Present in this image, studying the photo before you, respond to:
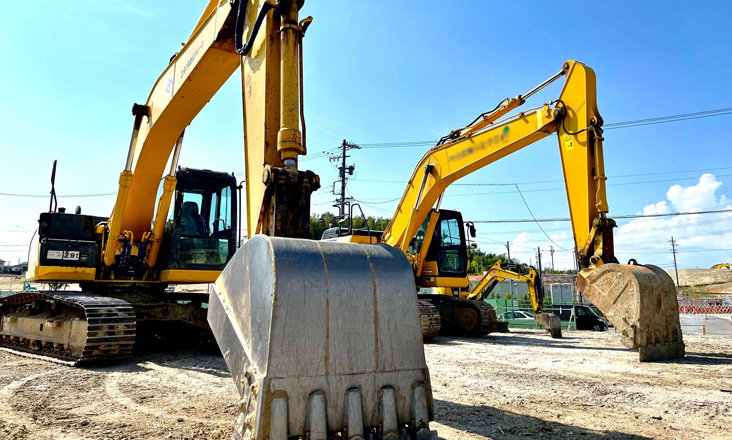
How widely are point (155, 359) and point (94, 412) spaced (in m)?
3.09

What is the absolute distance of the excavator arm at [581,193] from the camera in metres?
7.03

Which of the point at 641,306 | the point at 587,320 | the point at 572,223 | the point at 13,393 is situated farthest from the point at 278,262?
the point at 587,320

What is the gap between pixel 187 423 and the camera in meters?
3.73

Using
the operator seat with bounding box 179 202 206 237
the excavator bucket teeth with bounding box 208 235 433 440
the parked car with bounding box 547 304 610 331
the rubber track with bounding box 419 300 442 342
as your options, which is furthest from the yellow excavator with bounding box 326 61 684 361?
the parked car with bounding box 547 304 610 331

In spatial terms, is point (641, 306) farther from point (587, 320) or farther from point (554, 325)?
point (587, 320)

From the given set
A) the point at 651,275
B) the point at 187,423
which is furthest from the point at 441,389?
the point at 651,275

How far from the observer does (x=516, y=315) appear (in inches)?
756

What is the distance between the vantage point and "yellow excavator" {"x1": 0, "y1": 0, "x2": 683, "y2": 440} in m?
2.54

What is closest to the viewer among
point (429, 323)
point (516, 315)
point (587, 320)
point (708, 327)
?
point (429, 323)

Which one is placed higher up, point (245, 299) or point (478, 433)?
point (245, 299)

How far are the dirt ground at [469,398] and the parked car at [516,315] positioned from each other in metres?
11.3

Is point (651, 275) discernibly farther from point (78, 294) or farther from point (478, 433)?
point (78, 294)

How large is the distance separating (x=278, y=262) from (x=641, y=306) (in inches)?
240

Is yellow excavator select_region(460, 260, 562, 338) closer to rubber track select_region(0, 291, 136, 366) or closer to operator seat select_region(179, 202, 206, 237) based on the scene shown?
operator seat select_region(179, 202, 206, 237)
